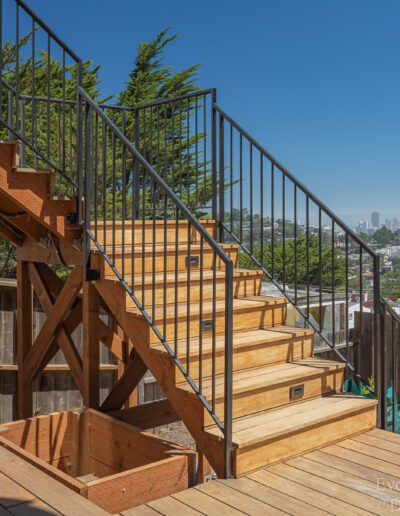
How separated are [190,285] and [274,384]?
88 cm

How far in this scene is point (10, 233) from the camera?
4.89 m

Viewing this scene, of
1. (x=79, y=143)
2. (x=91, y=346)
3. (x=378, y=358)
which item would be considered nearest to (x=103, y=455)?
(x=91, y=346)

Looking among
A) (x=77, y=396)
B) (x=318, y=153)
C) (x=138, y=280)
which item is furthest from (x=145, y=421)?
(x=318, y=153)

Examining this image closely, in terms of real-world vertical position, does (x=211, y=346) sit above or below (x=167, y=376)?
above

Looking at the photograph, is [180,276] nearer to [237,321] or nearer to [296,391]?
[237,321]

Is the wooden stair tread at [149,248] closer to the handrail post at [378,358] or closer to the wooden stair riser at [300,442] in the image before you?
the handrail post at [378,358]

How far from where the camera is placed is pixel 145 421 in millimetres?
3857

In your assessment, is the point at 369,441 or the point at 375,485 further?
the point at 369,441

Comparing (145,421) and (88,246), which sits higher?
(88,246)

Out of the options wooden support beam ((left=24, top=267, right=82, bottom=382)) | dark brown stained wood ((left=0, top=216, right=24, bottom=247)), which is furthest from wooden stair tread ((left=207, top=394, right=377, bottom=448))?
dark brown stained wood ((left=0, top=216, right=24, bottom=247))

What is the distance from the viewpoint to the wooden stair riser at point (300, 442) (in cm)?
283

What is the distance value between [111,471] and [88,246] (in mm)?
1409

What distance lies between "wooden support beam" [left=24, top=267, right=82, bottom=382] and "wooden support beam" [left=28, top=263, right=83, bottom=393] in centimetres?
7

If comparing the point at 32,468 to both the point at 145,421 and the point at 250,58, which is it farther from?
the point at 250,58
